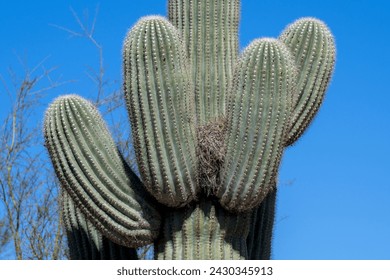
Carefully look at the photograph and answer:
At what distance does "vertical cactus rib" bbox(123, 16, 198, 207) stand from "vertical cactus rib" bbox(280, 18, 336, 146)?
92 centimetres

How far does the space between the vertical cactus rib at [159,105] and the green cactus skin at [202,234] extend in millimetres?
298

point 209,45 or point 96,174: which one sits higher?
point 209,45

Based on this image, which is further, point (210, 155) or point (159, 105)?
point (210, 155)

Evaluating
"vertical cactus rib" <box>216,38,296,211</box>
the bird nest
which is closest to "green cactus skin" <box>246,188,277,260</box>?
the bird nest

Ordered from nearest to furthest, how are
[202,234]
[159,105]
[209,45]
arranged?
[159,105] < [202,234] < [209,45]

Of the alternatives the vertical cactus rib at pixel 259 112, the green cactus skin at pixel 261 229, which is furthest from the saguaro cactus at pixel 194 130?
the green cactus skin at pixel 261 229

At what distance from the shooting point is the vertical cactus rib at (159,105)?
680 cm

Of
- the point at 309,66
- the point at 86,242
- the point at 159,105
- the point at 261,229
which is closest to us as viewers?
the point at 159,105

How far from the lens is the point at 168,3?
7773mm

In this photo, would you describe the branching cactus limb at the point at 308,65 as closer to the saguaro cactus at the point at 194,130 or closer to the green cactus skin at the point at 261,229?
the saguaro cactus at the point at 194,130

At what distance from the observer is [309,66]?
732cm

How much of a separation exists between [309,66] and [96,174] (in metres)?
1.92

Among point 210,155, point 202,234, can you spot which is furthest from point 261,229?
point 210,155

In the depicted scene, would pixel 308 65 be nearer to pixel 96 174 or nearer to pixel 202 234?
pixel 202 234
